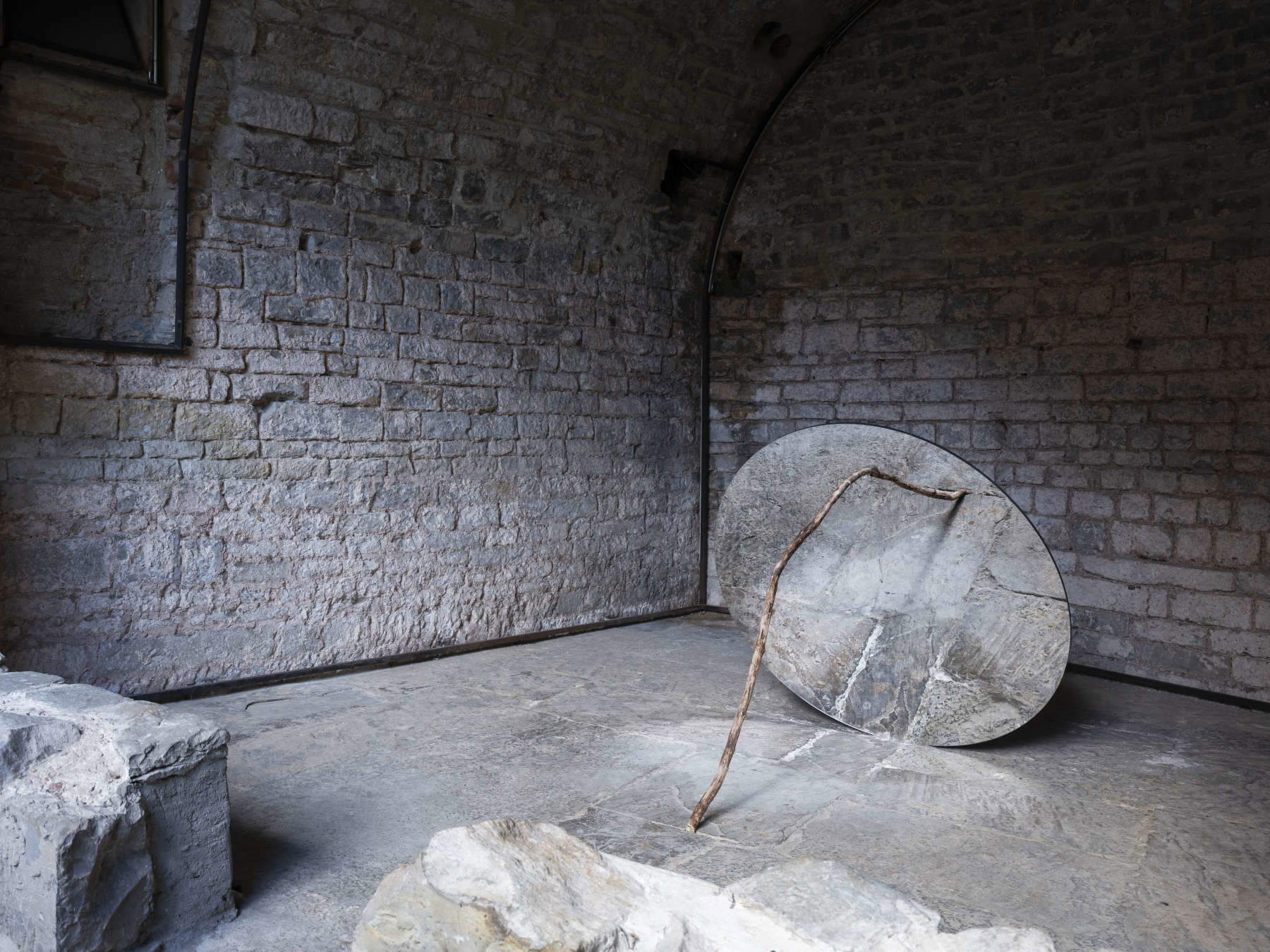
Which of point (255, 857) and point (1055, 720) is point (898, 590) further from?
point (255, 857)

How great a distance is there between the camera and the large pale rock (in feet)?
5.16

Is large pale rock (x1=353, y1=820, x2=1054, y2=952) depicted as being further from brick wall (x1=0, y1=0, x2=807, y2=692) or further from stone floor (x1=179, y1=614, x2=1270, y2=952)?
brick wall (x1=0, y1=0, x2=807, y2=692)

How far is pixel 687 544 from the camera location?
670 cm

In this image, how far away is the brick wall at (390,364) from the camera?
4.16 meters

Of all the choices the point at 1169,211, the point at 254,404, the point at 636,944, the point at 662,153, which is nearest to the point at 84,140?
the point at 254,404

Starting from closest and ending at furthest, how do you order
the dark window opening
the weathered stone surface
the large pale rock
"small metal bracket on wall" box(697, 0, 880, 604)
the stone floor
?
the large pale rock, the weathered stone surface, the stone floor, the dark window opening, "small metal bracket on wall" box(697, 0, 880, 604)

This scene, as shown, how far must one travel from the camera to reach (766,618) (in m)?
3.30

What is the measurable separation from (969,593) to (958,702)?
0.41 m

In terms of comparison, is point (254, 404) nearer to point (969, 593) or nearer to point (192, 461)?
point (192, 461)

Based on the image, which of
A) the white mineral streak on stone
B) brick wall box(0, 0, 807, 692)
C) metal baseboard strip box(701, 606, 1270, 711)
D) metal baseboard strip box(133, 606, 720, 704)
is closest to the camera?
the white mineral streak on stone

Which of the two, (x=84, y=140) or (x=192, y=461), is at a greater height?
(x=84, y=140)

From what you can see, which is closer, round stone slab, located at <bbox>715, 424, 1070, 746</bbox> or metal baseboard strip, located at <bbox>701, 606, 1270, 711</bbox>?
round stone slab, located at <bbox>715, 424, 1070, 746</bbox>

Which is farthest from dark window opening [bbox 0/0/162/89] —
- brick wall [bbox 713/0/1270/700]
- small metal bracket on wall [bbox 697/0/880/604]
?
brick wall [bbox 713/0/1270/700]

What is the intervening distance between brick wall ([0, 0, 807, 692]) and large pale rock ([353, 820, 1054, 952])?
3.07 metres
